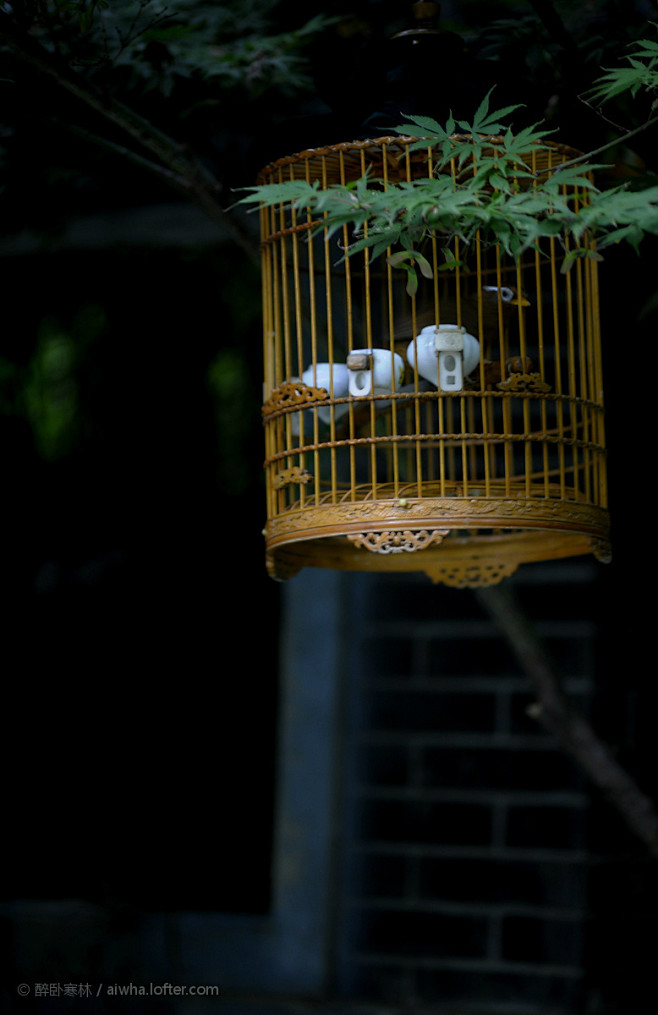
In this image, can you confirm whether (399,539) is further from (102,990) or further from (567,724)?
(102,990)

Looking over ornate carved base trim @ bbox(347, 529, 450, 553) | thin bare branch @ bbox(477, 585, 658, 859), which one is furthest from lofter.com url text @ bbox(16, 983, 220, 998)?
ornate carved base trim @ bbox(347, 529, 450, 553)

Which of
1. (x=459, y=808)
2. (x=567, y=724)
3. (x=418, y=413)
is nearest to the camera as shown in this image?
(x=418, y=413)

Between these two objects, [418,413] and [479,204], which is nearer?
[479,204]

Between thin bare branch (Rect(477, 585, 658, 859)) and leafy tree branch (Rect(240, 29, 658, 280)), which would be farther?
thin bare branch (Rect(477, 585, 658, 859))

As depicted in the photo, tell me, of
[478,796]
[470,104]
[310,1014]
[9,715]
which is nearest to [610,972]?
[478,796]

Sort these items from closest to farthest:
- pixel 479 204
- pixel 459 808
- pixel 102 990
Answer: pixel 479 204
pixel 102 990
pixel 459 808

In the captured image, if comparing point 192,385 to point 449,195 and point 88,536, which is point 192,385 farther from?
point 449,195

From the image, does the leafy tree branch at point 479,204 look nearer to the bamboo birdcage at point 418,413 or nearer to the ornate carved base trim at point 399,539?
the bamboo birdcage at point 418,413

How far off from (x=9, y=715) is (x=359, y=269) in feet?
7.39

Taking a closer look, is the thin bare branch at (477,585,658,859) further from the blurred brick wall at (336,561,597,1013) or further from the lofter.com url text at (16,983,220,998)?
the lofter.com url text at (16,983,220,998)

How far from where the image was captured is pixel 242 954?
3.68 m

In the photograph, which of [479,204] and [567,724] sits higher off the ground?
[479,204]

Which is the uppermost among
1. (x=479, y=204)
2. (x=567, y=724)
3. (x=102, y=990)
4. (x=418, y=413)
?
(x=479, y=204)

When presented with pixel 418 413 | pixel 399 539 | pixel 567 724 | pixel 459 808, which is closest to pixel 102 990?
pixel 459 808
